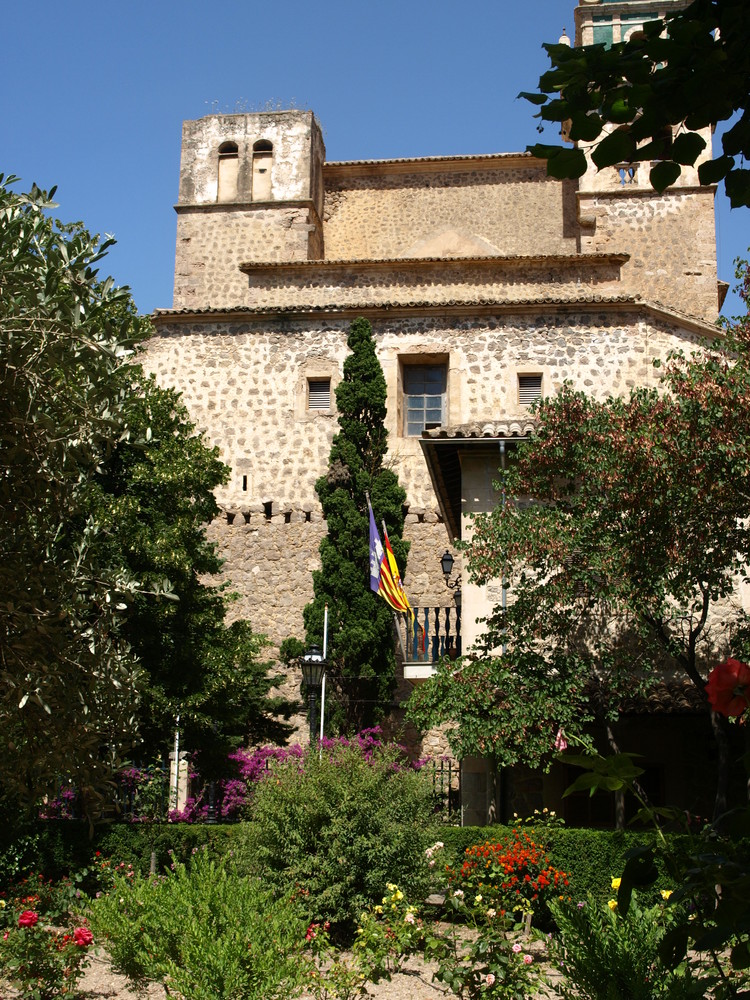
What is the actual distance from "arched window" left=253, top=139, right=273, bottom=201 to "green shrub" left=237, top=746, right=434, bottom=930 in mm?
19604

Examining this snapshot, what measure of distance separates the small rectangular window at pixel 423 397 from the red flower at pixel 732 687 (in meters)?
19.7

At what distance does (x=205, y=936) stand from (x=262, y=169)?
2353 centimetres

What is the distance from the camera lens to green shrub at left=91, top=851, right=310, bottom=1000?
5922 millimetres

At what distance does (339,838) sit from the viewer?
969 centimetres

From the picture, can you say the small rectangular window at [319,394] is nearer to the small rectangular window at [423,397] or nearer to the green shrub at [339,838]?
the small rectangular window at [423,397]

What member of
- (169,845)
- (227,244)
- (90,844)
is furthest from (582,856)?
(227,244)

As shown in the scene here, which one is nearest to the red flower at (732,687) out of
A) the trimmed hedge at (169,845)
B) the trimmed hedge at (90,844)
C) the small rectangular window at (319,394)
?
the trimmed hedge at (169,845)

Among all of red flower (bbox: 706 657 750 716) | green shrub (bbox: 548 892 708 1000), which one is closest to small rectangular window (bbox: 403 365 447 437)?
green shrub (bbox: 548 892 708 1000)

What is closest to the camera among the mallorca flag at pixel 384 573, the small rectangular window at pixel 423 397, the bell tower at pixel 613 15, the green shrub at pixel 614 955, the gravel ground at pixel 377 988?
the green shrub at pixel 614 955

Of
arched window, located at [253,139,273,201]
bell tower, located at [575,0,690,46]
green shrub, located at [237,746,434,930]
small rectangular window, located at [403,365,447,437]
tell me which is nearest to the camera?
green shrub, located at [237,746,434,930]

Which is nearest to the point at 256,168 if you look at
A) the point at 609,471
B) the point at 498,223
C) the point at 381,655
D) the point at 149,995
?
the point at 498,223

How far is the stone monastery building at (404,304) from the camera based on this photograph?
2188 centimetres

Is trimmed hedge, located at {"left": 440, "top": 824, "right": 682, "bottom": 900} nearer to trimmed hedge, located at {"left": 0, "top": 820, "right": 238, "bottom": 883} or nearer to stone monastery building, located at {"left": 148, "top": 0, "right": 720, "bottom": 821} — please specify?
trimmed hedge, located at {"left": 0, "top": 820, "right": 238, "bottom": 883}

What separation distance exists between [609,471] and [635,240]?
1543 centimetres
